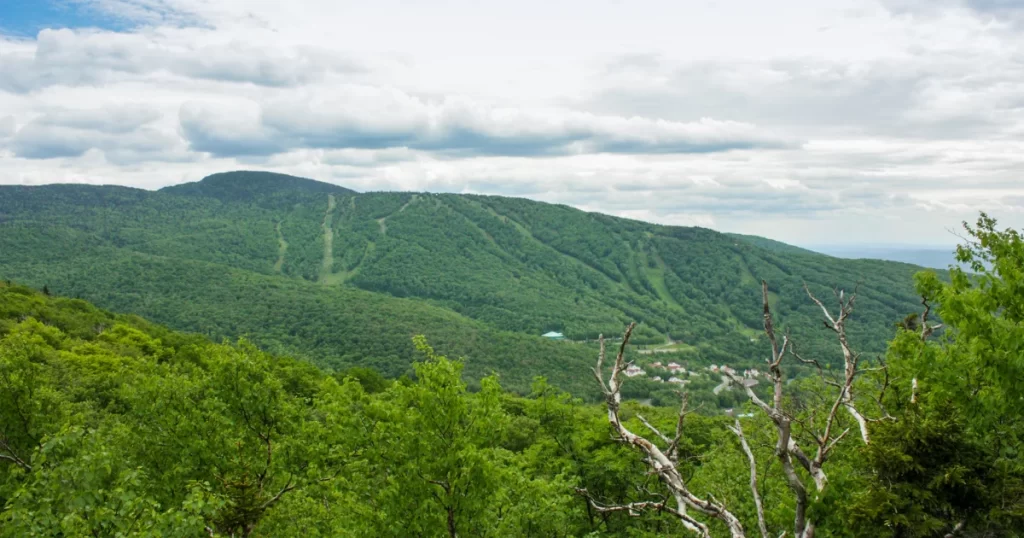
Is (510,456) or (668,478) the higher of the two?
(668,478)

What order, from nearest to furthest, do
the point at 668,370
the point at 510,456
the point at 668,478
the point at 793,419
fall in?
1. the point at 793,419
2. the point at 668,478
3. the point at 510,456
4. the point at 668,370

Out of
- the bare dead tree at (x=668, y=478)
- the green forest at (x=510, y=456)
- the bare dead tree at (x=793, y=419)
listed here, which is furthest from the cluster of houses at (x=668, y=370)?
the bare dead tree at (x=668, y=478)

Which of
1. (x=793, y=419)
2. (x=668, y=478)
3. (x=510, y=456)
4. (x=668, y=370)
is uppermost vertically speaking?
(x=793, y=419)

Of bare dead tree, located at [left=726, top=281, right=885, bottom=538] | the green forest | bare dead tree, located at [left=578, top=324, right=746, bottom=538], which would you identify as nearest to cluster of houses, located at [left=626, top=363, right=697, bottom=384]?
the green forest

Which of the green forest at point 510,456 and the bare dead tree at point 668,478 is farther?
the green forest at point 510,456

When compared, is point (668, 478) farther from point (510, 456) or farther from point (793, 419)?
point (510, 456)

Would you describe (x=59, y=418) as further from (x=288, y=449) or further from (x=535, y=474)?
(x=535, y=474)

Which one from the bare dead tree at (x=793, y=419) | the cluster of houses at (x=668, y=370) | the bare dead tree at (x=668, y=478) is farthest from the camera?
the cluster of houses at (x=668, y=370)

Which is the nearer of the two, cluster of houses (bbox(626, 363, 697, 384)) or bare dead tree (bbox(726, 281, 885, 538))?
bare dead tree (bbox(726, 281, 885, 538))

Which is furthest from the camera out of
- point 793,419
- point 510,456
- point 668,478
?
point 510,456

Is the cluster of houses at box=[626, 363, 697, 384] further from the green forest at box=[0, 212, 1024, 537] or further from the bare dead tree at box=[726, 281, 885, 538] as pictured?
the bare dead tree at box=[726, 281, 885, 538]

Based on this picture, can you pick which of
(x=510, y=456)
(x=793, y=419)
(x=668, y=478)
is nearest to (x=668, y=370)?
(x=510, y=456)

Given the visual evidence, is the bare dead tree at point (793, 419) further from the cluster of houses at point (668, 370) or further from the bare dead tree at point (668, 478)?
the cluster of houses at point (668, 370)

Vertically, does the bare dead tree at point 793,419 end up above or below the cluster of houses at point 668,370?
above
